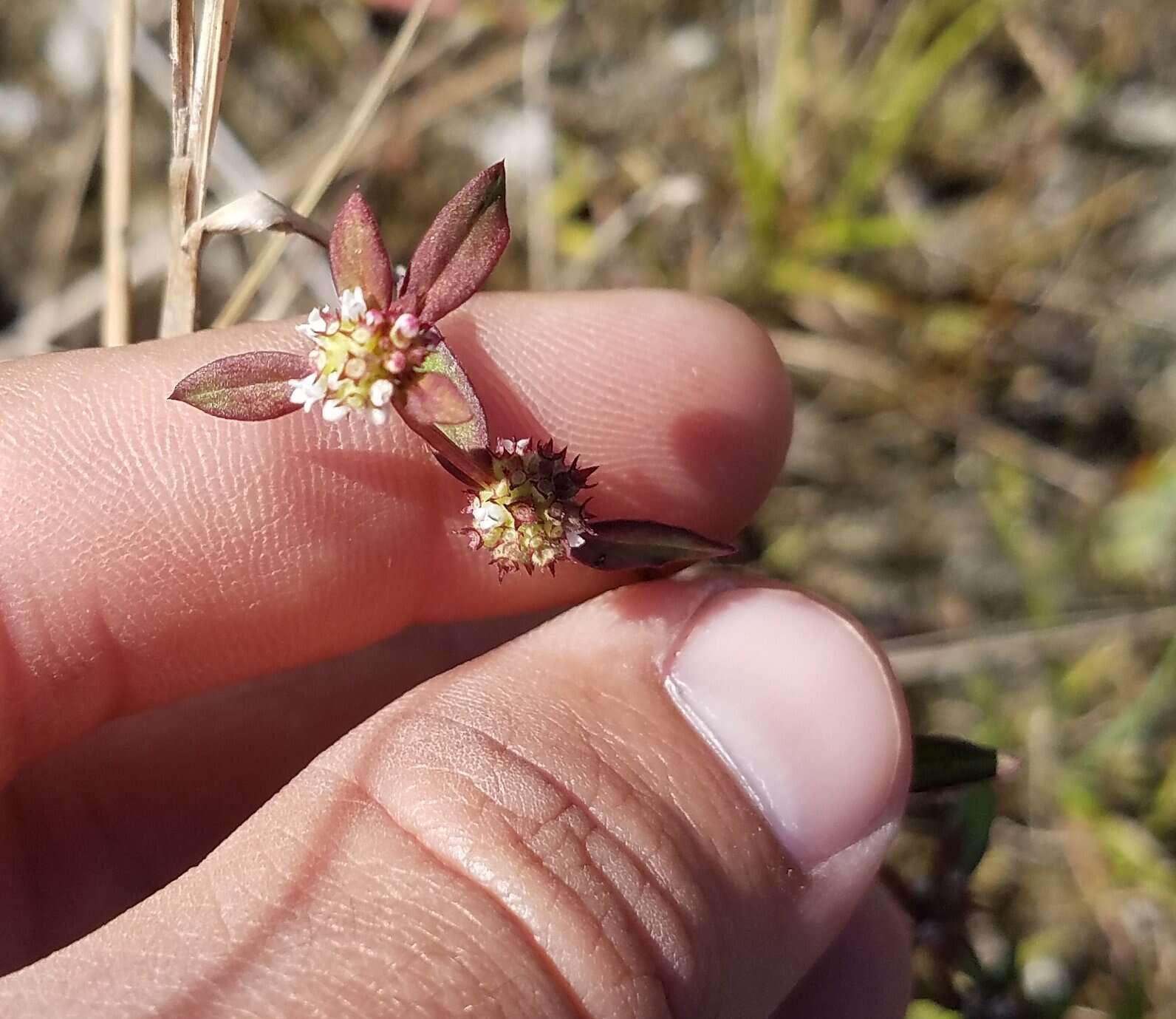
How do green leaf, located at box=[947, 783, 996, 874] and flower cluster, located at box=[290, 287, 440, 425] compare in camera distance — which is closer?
flower cluster, located at box=[290, 287, 440, 425]

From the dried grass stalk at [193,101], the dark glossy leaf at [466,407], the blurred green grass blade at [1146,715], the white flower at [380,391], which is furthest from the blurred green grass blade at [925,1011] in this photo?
the dried grass stalk at [193,101]

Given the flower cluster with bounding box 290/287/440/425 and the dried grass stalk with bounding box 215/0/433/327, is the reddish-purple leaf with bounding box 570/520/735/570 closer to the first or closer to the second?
the flower cluster with bounding box 290/287/440/425

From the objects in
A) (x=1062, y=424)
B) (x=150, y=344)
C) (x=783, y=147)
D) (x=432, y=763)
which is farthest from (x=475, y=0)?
(x=432, y=763)

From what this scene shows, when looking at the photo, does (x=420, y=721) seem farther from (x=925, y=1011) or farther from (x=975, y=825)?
(x=925, y=1011)

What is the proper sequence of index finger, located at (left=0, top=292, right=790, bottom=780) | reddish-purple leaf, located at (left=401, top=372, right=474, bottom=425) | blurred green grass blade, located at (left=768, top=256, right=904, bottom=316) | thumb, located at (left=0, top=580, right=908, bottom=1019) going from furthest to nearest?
blurred green grass blade, located at (left=768, top=256, right=904, bottom=316) → index finger, located at (left=0, top=292, right=790, bottom=780) → reddish-purple leaf, located at (left=401, top=372, right=474, bottom=425) → thumb, located at (left=0, top=580, right=908, bottom=1019)

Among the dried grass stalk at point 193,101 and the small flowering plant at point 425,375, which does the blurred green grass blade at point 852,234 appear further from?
the dried grass stalk at point 193,101

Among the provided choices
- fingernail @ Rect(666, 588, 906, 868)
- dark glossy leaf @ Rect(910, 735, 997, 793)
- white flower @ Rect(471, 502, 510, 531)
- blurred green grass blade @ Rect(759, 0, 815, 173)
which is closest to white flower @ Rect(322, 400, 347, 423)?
white flower @ Rect(471, 502, 510, 531)

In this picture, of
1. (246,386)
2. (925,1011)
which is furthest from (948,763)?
(246,386)
